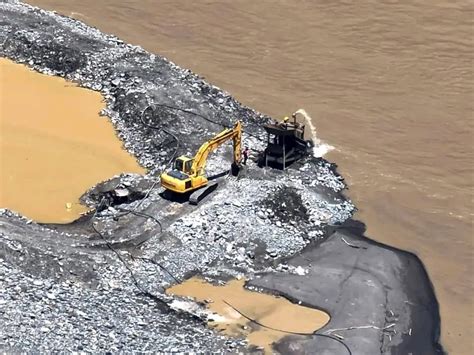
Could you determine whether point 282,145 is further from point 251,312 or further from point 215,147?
point 251,312

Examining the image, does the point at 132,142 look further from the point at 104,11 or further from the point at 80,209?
the point at 104,11

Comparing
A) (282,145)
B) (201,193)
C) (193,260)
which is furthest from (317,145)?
(193,260)

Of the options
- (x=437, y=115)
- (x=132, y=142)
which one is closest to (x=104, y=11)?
(x=132, y=142)

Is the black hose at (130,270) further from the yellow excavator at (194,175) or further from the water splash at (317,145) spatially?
the water splash at (317,145)

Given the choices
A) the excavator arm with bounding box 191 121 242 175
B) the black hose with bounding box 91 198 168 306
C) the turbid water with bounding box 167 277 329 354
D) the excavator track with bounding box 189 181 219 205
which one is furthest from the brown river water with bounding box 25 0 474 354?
the black hose with bounding box 91 198 168 306

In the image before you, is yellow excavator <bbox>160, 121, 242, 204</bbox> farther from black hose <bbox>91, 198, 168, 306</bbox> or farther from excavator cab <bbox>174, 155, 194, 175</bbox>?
black hose <bbox>91, 198, 168, 306</bbox>

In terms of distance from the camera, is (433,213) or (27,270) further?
(433,213)
